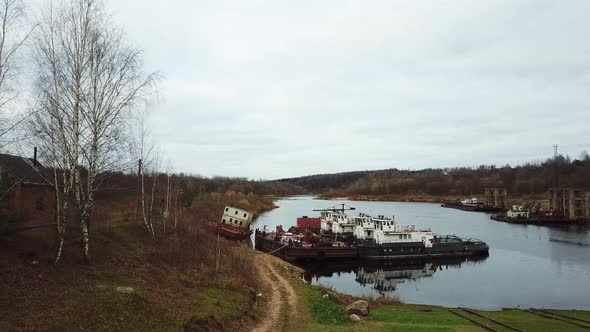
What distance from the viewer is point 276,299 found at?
23.1 m

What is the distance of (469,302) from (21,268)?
2987 centimetres

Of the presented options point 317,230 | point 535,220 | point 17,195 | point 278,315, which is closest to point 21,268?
point 278,315

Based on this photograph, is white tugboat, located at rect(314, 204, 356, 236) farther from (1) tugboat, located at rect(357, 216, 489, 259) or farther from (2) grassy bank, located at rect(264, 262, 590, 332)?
(2) grassy bank, located at rect(264, 262, 590, 332)

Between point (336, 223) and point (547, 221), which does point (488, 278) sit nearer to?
point (336, 223)

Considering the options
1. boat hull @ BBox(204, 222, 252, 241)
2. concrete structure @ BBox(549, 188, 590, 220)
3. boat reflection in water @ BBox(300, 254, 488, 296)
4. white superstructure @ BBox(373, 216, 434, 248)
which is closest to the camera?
boat reflection in water @ BBox(300, 254, 488, 296)

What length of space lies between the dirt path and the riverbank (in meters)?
0.13

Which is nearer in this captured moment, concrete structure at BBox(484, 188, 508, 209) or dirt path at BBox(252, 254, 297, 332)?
dirt path at BBox(252, 254, 297, 332)

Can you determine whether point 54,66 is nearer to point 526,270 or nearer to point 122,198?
point 122,198

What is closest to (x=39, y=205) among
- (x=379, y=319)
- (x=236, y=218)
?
(x=379, y=319)

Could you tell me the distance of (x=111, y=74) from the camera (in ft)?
60.5

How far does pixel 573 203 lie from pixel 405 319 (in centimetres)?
10435

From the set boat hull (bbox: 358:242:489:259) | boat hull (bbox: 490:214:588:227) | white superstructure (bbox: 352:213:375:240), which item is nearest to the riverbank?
boat hull (bbox: 358:242:489:259)

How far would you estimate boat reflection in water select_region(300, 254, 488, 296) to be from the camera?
4076cm

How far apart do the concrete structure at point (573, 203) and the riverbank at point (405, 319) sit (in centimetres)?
9295
